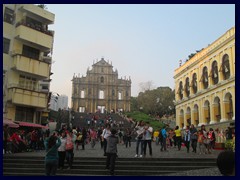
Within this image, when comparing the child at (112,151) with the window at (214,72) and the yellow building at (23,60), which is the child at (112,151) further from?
the window at (214,72)

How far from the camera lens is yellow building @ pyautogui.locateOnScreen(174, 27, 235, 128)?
2866 cm

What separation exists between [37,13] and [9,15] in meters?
2.32

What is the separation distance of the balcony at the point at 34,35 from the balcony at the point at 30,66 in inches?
57.4

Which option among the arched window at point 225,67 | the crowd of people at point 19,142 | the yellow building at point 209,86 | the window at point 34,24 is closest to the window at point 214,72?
the yellow building at point 209,86

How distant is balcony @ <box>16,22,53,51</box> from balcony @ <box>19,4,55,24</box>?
0.96m

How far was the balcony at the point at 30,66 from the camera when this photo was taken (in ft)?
71.5

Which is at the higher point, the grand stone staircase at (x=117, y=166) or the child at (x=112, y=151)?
the child at (x=112, y=151)

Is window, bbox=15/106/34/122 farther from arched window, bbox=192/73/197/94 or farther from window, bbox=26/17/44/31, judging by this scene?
arched window, bbox=192/73/197/94

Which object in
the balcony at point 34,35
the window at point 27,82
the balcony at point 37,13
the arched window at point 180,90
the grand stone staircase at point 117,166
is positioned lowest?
the grand stone staircase at point 117,166

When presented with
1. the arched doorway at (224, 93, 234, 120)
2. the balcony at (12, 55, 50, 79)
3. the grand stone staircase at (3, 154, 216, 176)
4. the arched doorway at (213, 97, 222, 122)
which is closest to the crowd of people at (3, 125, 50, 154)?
the grand stone staircase at (3, 154, 216, 176)

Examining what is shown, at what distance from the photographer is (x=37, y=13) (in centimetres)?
2372

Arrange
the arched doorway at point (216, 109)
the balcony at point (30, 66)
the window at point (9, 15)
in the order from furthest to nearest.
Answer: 1. the arched doorway at point (216, 109)
2. the window at point (9, 15)
3. the balcony at point (30, 66)

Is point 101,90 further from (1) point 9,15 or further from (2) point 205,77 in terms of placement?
(1) point 9,15
